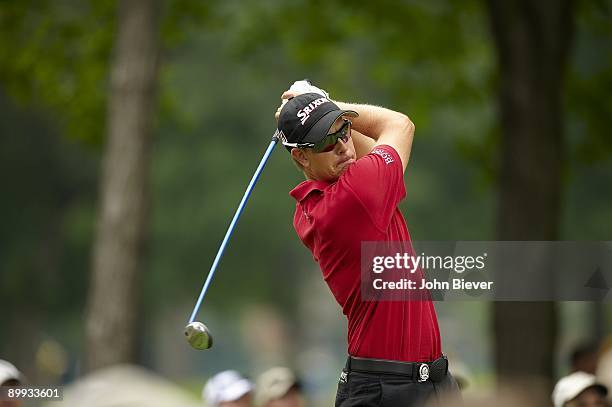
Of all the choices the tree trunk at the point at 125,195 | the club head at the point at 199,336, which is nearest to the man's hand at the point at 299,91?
the club head at the point at 199,336

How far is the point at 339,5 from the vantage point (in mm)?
15164

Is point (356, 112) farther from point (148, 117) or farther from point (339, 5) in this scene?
point (339, 5)

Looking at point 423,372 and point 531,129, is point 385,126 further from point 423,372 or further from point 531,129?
point 531,129

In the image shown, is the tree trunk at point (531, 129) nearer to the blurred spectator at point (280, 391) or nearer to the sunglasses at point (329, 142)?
the blurred spectator at point (280, 391)

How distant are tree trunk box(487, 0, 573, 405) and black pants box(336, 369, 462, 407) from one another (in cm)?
731

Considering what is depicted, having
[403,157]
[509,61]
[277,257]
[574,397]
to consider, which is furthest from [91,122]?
[277,257]

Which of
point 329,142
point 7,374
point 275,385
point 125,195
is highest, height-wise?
point 125,195

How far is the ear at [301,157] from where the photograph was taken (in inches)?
203

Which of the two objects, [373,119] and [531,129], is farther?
[531,129]

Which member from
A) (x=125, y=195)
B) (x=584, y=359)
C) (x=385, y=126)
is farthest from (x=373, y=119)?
(x=125, y=195)

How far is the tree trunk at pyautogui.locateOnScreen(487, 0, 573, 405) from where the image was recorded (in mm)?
12250

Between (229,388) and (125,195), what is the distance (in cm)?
370

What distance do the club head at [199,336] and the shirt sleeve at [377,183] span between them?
890mm

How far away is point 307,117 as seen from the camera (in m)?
5.04
